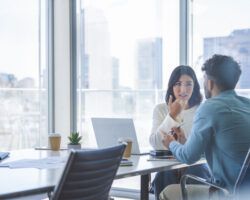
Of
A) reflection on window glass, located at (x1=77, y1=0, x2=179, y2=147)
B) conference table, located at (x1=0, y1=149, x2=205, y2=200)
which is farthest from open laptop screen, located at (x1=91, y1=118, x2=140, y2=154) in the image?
reflection on window glass, located at (x1=77, y1=0, x2=179, y2=147)

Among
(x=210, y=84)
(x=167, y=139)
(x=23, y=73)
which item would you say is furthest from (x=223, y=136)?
(x=23, y=73)

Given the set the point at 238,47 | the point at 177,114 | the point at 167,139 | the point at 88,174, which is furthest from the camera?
the point at 238,47

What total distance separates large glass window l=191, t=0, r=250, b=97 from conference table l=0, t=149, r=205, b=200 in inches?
74.5

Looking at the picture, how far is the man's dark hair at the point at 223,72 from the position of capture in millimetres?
2264

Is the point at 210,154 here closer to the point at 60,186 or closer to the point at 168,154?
the point at 168,154

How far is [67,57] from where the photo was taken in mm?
5117

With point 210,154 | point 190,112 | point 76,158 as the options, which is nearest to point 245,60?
point 190,112

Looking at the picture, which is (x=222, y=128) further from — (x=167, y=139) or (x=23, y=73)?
(x=23, y=73)

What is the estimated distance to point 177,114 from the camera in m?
2.95

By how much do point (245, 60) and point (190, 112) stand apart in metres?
1.25

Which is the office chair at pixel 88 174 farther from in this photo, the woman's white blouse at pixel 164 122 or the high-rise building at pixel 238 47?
the high-rise building at pixel 238 47

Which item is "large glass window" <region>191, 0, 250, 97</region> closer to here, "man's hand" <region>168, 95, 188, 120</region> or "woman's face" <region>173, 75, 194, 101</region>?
"woman's face" <region>173, 75, 194, 101</region>

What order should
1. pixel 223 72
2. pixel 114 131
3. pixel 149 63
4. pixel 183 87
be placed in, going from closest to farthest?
pixel 223 72 < pixel 114 131 < pixel 183 87 < pixel 149 63

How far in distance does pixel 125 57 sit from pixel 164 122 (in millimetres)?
2055
